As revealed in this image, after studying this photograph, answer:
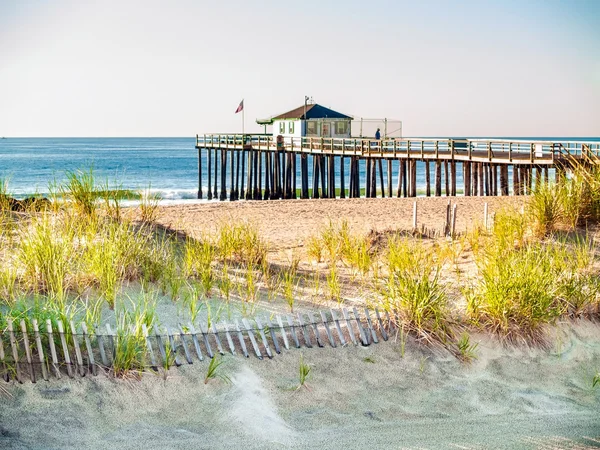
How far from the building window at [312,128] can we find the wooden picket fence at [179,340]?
37.8m

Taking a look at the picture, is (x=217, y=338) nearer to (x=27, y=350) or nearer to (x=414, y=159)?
(x=27, y=350)

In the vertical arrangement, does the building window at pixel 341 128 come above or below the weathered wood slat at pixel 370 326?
above

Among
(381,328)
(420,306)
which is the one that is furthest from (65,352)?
(420,306)

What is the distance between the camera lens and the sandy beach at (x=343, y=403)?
259 inches

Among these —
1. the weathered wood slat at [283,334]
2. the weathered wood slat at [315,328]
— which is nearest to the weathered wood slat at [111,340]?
the weathered wood slat at [283,334]

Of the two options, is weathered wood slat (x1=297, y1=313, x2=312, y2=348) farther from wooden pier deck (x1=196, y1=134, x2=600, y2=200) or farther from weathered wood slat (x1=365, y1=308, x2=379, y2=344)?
wooden pier deck (x1=196, y1=134, x2=600, y2=200)

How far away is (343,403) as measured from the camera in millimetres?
7320

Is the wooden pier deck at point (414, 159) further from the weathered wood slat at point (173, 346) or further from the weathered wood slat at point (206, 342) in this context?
the weathered wood slat at point (173, 346)

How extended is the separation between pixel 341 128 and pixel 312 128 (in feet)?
7.12

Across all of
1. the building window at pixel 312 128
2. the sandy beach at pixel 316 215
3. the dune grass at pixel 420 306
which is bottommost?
the dune grass at pixel 420 306

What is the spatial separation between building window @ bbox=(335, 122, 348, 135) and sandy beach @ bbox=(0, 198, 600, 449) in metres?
39.2

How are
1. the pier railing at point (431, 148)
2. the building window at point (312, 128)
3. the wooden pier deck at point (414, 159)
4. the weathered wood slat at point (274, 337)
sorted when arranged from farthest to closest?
the building window at point (312, 128) → the wooden pier deck at point (414, 159) → the pier railing at point (431, 148) → the weathered wood slat at point (274, 337)

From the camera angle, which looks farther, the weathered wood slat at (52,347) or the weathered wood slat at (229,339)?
the weathered wood slat at (229,339)

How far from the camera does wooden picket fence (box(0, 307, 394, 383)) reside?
718 cm
